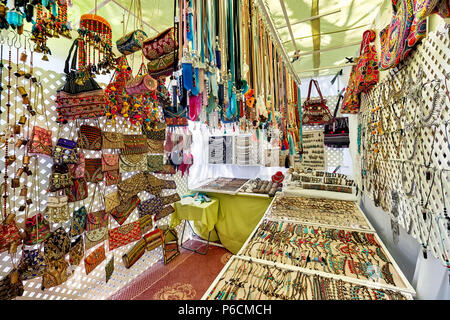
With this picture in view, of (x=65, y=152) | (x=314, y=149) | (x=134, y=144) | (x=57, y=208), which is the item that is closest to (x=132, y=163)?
(x=134, y=144)

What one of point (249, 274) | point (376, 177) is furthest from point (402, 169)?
point (249, 274)

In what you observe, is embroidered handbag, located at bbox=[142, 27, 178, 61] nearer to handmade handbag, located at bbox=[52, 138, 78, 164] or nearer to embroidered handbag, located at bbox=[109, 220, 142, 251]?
handmade handbag, located at bbox=[52, 138, 78, 164]

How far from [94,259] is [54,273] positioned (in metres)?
0.46

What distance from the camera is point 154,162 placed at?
121 inches

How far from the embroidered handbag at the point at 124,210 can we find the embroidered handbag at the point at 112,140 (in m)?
0.82

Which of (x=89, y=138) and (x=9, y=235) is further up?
(x=89, y=138)

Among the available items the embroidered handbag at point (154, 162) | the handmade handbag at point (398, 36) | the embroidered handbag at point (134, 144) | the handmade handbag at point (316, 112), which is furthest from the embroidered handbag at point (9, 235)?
the handmade handbag at point (316, 112)

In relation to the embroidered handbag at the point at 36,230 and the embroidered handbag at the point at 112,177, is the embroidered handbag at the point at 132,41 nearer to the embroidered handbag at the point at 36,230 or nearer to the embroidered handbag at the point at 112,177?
the embroidered handbag at the point at 112,177

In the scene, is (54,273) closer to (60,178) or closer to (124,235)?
(124,235)

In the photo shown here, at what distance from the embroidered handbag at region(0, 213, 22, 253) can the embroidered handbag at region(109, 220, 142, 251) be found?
1.00 m

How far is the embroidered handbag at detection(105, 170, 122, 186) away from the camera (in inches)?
96.4

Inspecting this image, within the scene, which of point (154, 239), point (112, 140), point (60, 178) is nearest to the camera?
point (60, 178)
